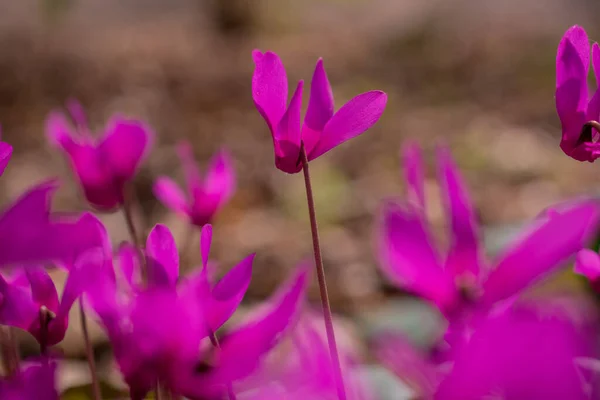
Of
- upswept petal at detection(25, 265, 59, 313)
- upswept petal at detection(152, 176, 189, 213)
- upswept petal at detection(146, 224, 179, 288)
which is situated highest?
upswept petal at detection(146, 224, 179, 288)

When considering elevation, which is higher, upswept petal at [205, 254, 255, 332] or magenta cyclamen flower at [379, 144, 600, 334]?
magenta cyclamen flower at [379, 144, 600, 334]

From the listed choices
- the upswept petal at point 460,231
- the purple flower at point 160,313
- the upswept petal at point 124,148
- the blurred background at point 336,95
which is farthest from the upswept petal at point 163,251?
the blurred background at point 336,95

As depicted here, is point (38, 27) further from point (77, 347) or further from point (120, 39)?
point (77, 347)

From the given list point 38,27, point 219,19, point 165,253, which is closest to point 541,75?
point 219,19

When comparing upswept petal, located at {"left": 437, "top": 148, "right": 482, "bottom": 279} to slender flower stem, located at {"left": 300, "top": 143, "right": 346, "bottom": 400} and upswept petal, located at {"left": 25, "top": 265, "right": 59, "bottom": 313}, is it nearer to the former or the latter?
slender flower stem, located at {"left": 300, "top": 143, "right": 346, "bottom": 400}

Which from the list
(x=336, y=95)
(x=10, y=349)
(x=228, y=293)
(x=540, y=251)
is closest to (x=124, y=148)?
(x=10, y=349)

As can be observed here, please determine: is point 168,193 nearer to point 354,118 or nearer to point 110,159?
point 110,159

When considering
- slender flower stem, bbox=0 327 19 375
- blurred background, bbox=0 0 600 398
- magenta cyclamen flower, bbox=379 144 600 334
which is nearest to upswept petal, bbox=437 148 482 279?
magenta cyclamen flower, bbox=379 144 600 334
